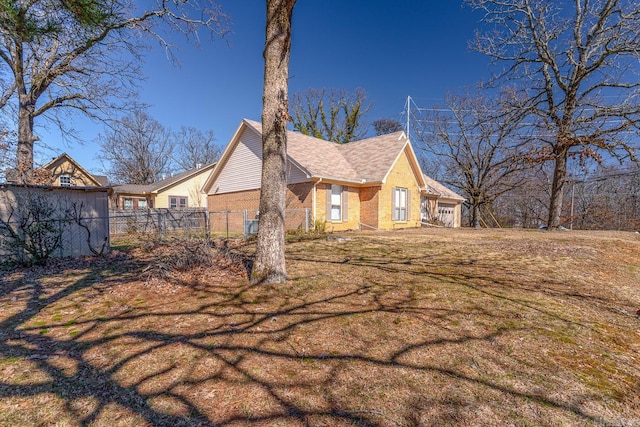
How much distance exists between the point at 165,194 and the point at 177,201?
1.14 metres

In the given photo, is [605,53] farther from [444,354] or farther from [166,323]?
[166,323]

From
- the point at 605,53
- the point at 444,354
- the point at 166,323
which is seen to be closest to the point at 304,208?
the point at 166,323

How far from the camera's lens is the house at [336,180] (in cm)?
1402

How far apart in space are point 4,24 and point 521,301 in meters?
8.83

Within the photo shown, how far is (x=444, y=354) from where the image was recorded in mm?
2539

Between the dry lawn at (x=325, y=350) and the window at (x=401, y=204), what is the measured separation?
36.1ft

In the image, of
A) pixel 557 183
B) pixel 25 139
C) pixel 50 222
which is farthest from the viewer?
pixel 557 183

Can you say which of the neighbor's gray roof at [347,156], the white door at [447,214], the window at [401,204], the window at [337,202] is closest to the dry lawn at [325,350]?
the window at [337,202]

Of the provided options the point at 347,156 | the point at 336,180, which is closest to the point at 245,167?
the point at 336,180

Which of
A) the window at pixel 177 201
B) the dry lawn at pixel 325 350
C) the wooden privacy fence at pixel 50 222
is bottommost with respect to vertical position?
the dry lawn at pixel 325 350

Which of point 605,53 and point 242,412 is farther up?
point 605,53

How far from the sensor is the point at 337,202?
48.6 feet

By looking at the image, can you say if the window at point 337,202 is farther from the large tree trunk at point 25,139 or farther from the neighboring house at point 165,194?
the neighboring house at point 165,194

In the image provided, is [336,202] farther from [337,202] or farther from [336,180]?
[336,180]
